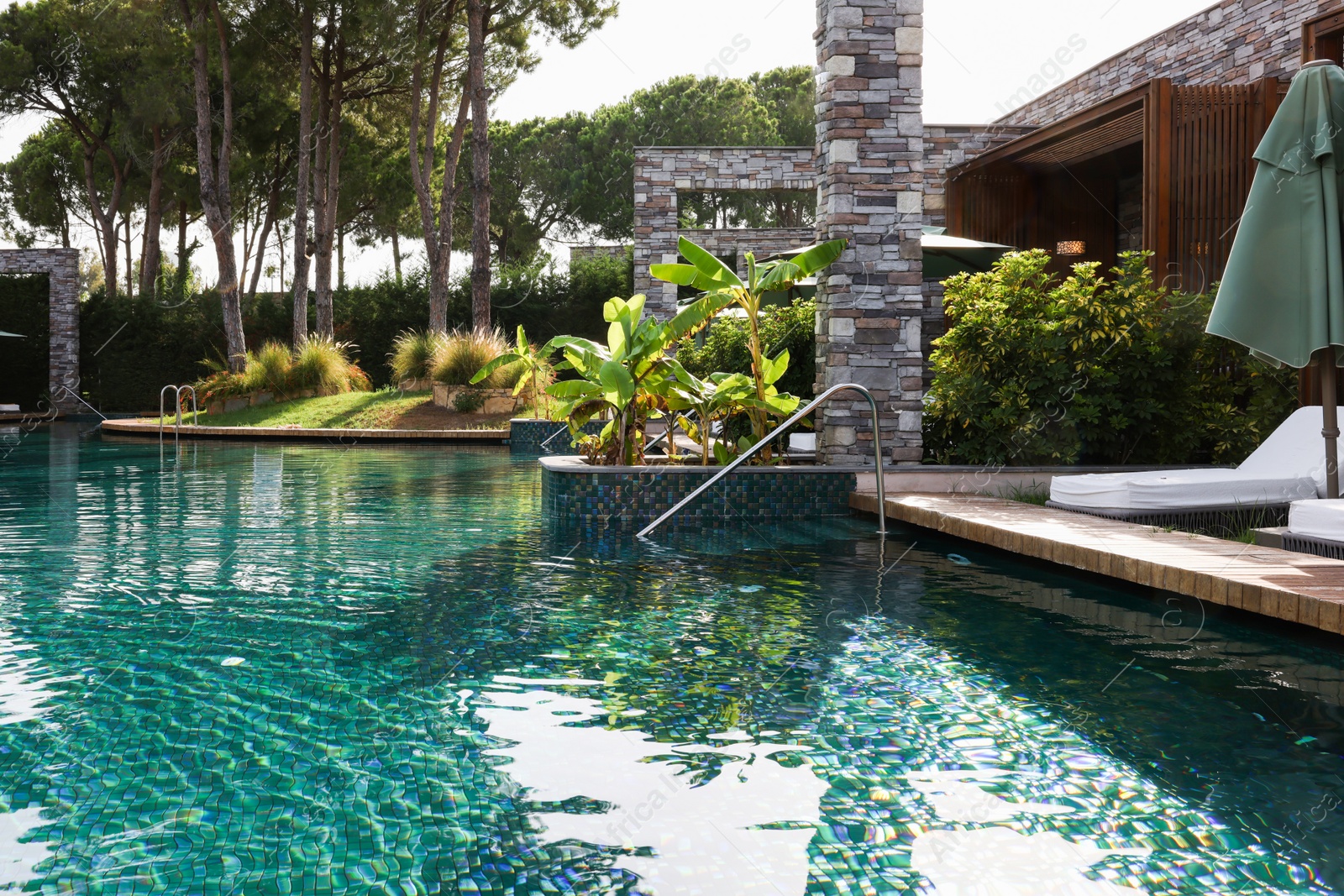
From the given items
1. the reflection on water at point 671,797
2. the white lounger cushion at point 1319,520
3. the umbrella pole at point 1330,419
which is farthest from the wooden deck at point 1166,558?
the reflection on water at point 671,797

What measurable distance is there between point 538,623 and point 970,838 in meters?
2.25

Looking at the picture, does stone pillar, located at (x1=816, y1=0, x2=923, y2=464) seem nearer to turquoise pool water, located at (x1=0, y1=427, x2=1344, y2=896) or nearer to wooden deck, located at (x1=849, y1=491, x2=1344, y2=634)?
wooden deck, located at (x1=849, y1=491, x2=1344, y2=634)

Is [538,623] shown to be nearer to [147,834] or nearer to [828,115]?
[147,834]

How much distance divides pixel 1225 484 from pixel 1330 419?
2.07 feet

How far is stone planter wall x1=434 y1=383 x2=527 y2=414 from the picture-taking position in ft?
51.9

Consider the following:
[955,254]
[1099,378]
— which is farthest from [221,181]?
[1099,378]

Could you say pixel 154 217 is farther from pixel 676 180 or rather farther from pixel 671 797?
pixel 671 797

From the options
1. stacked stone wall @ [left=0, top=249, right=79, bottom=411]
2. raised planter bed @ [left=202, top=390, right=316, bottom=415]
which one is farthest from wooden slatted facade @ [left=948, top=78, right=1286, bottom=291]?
stacked stone wall @ [left=0, top=249, right=79, bottom=411]

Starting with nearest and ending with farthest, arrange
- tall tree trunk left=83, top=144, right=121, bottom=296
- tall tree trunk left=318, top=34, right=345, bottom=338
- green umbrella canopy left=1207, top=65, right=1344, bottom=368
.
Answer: green umbrella canopy left=1207, top=65, right=1344, bottom=368
tall tree trunk left=318, top=34, right=345, bottom=338
tall tree trunk left=83, top=144, right=121, bottom=296

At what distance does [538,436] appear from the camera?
13539 millimetres

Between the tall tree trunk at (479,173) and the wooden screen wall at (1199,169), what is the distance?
34.3 feet

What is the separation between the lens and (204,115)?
19266mm

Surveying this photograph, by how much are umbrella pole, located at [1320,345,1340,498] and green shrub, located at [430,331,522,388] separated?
12.5 m

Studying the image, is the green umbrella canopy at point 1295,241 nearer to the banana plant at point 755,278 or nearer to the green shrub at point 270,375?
the banana plant at point 755,278
